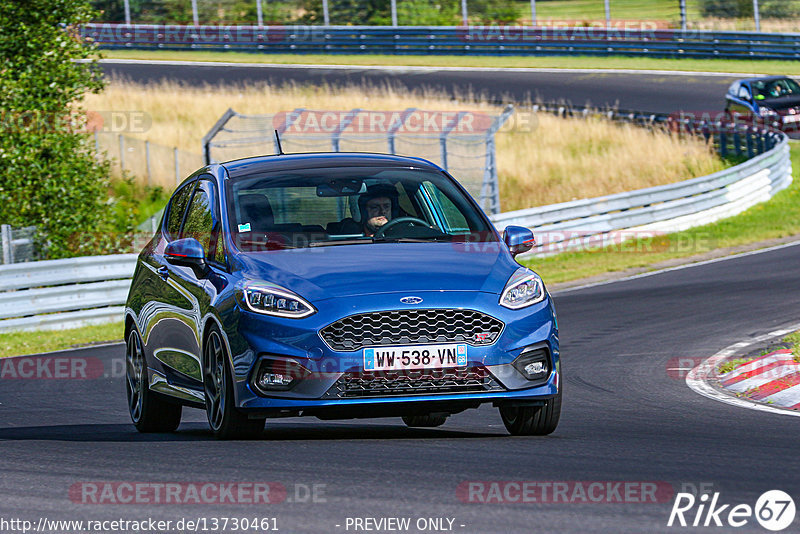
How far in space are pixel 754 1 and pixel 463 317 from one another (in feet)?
138

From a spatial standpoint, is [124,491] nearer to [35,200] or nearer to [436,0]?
[35,200]

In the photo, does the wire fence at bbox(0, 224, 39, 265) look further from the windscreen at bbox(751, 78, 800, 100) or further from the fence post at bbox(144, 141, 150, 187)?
the windscreen at bbox(751, 78, 800, 100)

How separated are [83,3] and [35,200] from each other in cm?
331

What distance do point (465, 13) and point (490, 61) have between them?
2983mm

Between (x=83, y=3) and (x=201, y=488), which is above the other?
(x=83, y=3)

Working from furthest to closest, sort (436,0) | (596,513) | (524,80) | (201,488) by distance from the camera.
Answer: (436,0), (524,80), (201,488), (596,513)

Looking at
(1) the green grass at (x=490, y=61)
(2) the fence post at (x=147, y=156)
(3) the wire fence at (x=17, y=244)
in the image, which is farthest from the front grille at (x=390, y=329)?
(1) the green grass at (x=490, y=61)

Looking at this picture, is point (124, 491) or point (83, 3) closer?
point (124, 491)

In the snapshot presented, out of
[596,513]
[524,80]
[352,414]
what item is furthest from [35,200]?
[524,80]

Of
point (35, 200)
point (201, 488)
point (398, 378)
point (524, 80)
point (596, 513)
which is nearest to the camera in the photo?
point (596, 513)

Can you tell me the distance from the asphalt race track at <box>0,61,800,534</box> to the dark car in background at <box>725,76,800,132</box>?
73.5 ft

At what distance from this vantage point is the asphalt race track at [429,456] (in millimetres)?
5605

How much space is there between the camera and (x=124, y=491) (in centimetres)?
620

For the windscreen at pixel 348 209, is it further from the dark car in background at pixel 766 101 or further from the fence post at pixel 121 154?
the dark car in background at pixel 766 101
